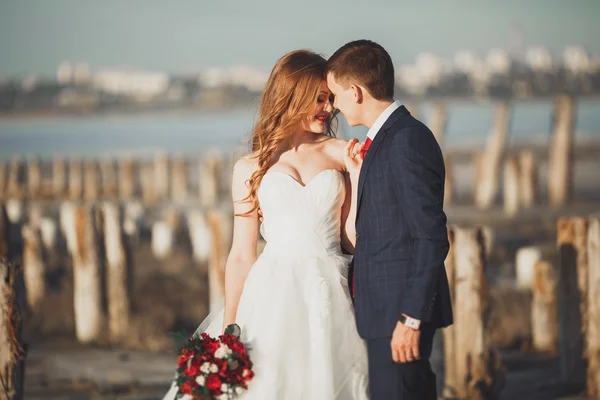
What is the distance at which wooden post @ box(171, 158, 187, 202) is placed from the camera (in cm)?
2605

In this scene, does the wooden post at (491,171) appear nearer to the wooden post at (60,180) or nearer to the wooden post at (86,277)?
the wooden post at (60,180)

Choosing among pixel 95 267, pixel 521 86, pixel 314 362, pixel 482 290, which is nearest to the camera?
pixel 314 362

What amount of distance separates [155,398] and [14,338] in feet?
7.25

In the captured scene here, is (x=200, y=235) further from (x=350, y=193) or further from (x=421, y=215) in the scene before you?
(x=421, y=215)

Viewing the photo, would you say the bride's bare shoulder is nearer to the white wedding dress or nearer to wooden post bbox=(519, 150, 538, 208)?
the white wedding dress

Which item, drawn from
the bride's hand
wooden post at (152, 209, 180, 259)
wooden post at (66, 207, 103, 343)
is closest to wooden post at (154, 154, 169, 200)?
wooden post at (152, 209, 180, 259)

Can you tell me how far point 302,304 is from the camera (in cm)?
407

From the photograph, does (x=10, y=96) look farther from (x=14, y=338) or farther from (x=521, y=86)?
(x=14, y=338)

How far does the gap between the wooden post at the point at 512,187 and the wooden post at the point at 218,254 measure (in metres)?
13.4

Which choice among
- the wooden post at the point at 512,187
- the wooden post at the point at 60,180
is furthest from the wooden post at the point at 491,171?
the wooden post at the point at 60,180

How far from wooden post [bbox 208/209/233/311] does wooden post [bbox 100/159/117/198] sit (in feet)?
64.7

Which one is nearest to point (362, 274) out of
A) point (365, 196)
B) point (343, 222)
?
point (365, 196)

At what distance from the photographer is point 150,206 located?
2636 centimetres

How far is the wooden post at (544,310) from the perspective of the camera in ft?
26.6
